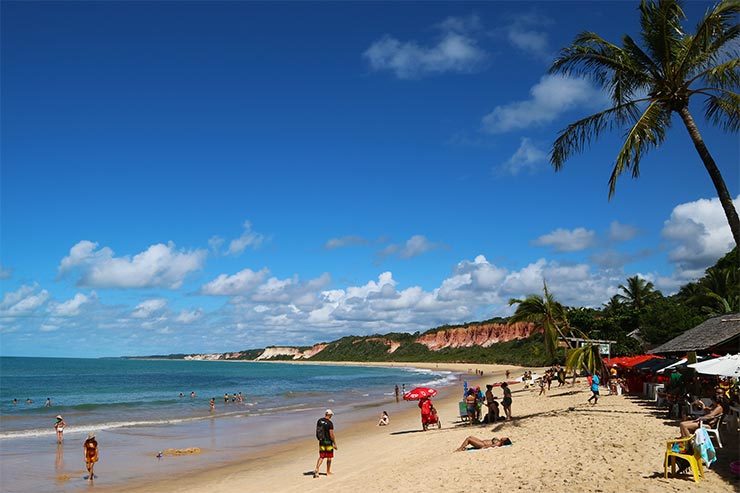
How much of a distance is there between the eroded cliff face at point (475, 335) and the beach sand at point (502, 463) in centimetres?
9155

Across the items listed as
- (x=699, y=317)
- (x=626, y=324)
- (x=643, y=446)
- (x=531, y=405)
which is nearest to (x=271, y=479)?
(x=643, y=446)

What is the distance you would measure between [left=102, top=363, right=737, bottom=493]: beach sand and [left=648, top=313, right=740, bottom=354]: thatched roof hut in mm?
2166

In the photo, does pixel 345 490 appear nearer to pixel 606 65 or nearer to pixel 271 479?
pixel 271 479

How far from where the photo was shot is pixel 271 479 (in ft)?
44.2

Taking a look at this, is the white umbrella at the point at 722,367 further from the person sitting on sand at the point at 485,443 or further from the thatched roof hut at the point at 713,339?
the thatched roof hut at the point at 713,339

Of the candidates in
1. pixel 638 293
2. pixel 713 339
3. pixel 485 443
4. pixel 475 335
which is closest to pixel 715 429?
pixel 485 443

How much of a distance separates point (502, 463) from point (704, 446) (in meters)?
3.42

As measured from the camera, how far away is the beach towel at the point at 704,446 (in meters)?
8.80

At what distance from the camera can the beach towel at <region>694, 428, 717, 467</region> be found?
8.80m

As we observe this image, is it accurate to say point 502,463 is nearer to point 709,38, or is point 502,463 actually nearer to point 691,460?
point 691,460

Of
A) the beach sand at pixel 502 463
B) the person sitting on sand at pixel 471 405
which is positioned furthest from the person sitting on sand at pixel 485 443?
the person sitting on sand at pixel 471 405

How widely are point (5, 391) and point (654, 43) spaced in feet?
212

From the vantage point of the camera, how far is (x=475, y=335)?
125688 mm

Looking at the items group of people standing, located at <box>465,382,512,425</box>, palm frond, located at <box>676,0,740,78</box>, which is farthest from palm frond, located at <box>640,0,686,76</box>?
group of people standing, located at <box>465,382,512,425</box>
